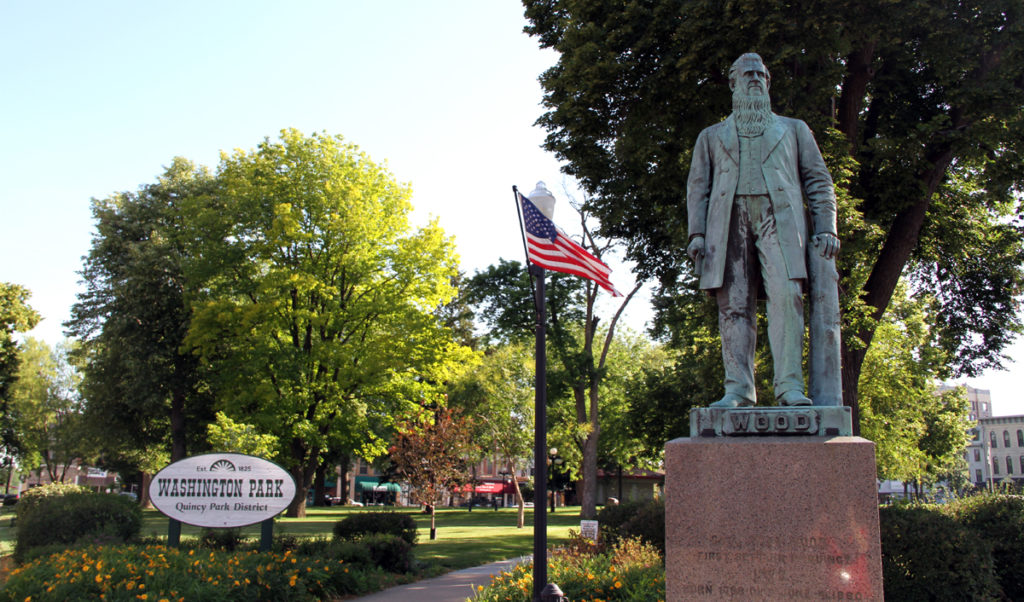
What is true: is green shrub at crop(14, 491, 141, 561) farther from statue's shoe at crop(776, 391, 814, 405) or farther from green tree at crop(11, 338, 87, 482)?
green tree at crop(11, 338, 87, 482)

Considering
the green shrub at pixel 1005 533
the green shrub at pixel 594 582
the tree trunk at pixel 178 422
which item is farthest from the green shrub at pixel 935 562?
the tree trunk at pixel 178 422

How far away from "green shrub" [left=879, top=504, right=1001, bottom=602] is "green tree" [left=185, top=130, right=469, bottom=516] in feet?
64.2

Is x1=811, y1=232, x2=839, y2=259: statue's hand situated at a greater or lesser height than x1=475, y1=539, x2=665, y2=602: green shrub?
greater

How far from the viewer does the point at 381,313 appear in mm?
28203

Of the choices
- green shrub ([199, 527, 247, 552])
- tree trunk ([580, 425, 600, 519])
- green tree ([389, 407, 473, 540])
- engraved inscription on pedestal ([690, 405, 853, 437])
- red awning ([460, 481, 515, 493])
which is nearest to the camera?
engraved inscription on pedestal ([690, 405, 853, 437])

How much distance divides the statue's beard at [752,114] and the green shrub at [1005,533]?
9.22 meters

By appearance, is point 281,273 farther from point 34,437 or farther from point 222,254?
point 34,437

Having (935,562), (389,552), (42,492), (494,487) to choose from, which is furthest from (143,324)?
(494,487)

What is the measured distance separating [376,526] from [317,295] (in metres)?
12.3

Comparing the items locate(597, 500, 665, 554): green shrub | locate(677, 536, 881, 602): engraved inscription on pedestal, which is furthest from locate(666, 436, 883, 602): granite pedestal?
locate(597, 500, 665, 554): green shrub

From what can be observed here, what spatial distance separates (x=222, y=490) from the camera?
496 inches

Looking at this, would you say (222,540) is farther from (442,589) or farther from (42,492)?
(42,492)

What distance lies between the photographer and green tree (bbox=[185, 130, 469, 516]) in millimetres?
27359

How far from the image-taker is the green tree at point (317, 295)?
27359 mm
